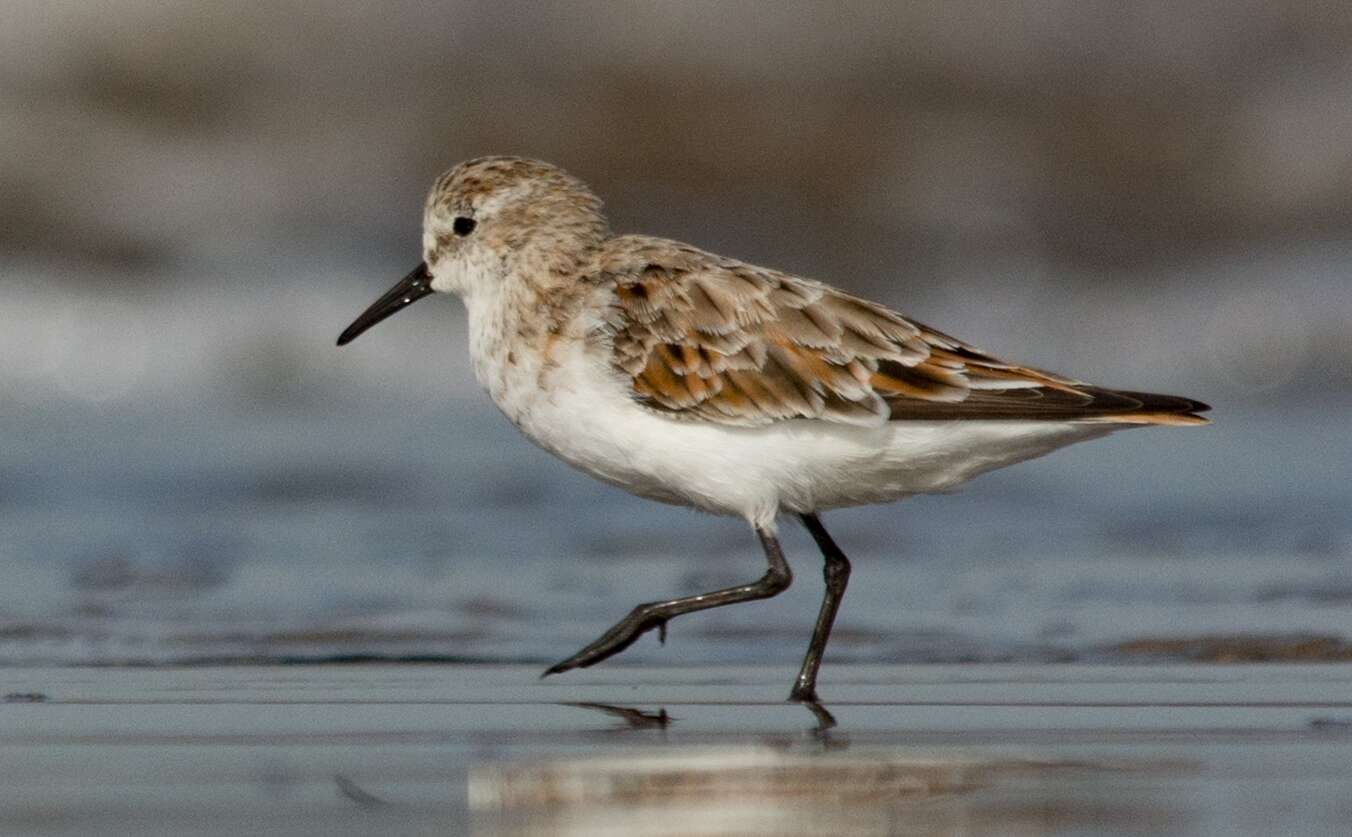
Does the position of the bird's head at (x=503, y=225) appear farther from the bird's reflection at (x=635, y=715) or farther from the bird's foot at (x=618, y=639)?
the bird's reflection at (x=635, y=715)

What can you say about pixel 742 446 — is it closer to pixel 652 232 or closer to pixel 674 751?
pixel 674 751

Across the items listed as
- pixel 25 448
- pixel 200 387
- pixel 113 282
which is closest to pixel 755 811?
pixel 25 448

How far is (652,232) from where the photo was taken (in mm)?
16016

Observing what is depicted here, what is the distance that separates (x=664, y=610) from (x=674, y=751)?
3.88ft

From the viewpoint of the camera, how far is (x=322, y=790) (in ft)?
Answer: 16.1

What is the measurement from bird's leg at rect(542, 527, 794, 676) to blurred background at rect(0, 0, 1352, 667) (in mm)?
571

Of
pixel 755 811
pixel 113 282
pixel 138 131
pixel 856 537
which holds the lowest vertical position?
pixel 755 811

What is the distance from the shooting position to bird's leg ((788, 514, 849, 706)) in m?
6.25

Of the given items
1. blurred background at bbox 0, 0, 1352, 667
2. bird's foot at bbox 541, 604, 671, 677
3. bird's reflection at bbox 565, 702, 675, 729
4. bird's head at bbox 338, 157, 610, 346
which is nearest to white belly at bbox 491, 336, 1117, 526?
bird's foot at bbox 541, 604, 671, 677

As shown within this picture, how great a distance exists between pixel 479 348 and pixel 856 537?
2803 mm

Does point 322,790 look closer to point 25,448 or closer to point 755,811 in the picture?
point 755,811

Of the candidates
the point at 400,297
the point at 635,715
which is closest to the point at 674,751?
the point at 635,715

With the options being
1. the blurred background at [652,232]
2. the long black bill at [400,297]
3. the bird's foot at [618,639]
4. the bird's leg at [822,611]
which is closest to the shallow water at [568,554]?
the blurred background at [652,232]

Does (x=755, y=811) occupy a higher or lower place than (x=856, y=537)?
lower
